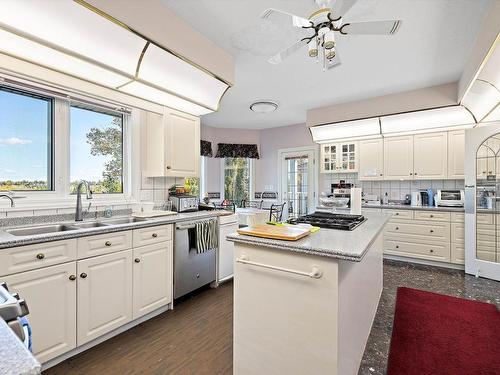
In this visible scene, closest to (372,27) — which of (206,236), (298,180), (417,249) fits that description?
(206,236)

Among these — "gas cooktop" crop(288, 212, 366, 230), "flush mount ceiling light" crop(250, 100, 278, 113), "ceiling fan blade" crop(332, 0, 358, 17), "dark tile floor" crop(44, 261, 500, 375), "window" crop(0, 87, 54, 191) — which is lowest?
"dark tile floor" crop(44, 261, 500, 375)

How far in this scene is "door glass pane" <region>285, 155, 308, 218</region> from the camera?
561 centimetres

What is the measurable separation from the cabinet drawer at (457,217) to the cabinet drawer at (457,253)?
1.14 feet

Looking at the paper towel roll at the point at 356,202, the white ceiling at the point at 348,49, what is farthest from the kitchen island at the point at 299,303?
the white ceiling at the point at 348,49

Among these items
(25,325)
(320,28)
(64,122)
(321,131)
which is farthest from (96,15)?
(321,131)

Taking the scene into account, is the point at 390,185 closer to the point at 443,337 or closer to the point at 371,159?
the point at 371,159

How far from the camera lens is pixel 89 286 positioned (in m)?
1.89

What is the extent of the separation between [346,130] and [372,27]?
9.46 feet

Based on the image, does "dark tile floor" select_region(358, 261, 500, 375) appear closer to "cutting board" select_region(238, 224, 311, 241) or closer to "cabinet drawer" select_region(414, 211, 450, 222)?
"cabinet drawer" select_region(414, 211, 450, 222)

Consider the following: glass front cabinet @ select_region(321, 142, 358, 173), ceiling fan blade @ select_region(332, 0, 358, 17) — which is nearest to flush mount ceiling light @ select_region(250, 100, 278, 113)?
glass front cabinet @ select_region(321, 142, 358, 173)

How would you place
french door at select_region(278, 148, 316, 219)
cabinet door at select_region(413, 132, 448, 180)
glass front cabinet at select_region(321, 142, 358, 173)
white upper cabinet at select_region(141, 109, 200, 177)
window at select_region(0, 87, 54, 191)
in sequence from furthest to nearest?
1. french door at select_region(278, 148, 316, 219)
2. glass front cabinet at select_region(321, 142, 358, 173)
3. cabinet door at select_region(413, 132, 448, 180)
4. white upper cabinet at select_region(141, 109, 200, 177)
5. window at select_region(0, 87, 54, 191)

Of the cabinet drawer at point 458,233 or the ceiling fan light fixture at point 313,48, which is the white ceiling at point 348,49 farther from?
the cabinet drawer at point 458,233

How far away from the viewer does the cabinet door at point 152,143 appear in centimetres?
301

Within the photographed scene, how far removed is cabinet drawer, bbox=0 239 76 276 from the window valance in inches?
161
